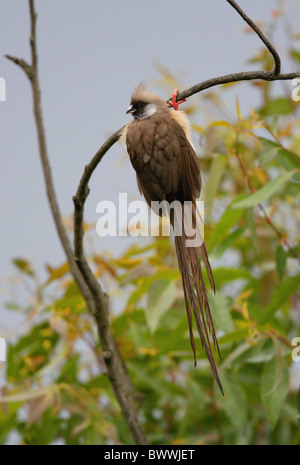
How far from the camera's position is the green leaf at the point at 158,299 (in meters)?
1.17

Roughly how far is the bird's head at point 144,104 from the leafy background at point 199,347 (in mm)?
179

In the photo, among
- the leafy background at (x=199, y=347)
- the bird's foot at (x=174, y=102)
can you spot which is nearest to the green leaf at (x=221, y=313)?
the leafy background at (x=199, y=347)

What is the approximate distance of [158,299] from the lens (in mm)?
1197

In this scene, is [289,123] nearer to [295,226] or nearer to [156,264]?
[295,226]

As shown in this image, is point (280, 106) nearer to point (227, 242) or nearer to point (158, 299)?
point (227, 242)

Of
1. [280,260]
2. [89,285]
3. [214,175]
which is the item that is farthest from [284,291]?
[89,285]

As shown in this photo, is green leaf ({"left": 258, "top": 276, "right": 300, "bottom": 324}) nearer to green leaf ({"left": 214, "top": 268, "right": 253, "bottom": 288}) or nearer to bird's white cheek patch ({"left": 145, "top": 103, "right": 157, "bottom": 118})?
green leaf ({"left": 214, "top": 268, "right": 253, "bottom": 288})

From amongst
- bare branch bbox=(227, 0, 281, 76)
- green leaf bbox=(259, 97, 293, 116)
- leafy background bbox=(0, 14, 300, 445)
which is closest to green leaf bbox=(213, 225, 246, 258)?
leafy background bbox=(0, 14, 300, 445)

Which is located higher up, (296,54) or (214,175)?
(296,54)

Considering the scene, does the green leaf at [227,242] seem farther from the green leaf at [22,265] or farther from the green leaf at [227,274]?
the green leaf at [22,265]

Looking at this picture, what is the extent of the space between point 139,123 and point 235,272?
0.45m

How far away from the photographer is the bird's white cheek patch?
924 mm

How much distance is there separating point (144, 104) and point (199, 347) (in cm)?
49

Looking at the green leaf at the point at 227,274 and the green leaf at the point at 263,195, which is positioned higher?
the green leaf at the point at 263,195
